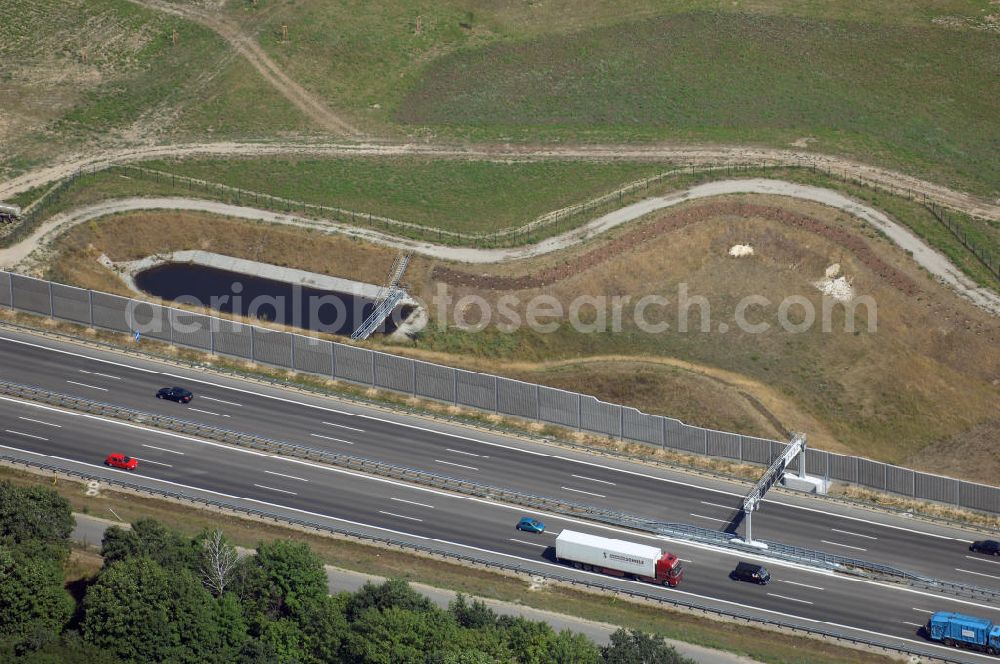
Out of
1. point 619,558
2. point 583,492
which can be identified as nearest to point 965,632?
point 619,558

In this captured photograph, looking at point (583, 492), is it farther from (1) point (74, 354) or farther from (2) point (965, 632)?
(1) point (74, 354)

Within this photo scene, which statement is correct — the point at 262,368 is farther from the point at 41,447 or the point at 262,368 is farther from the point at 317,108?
the point at 317,108

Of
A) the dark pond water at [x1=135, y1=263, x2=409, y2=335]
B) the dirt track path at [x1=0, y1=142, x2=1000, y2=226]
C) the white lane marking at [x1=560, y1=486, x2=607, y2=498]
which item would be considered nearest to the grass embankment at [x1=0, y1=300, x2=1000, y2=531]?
the white lane marking at [x1=560, y1=486, x2=607, y2=498]

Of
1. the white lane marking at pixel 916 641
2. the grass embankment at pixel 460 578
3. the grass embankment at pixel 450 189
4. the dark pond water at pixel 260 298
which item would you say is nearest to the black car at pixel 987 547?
the white lane marking at pixel 916 641

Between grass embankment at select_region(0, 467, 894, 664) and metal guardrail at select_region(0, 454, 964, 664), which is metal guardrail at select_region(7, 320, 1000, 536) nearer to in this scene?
metal guardrail at select_region(0, 454, 964, 664)

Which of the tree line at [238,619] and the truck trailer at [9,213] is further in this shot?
the truck trailer at [9,213]

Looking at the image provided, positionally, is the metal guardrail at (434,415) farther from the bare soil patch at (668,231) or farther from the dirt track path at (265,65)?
the dirt track path at (265,65)

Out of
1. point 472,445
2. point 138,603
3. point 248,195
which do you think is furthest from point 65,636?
point 248,195
